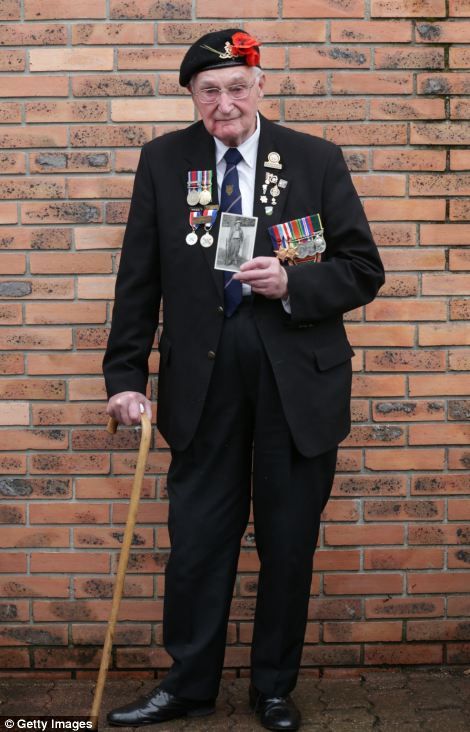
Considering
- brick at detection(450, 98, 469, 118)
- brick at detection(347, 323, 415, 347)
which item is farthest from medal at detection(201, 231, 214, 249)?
brick at detection(450, 98, 469, 118)

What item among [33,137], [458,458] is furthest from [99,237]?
[458,458]

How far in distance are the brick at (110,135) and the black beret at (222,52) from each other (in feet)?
1.94

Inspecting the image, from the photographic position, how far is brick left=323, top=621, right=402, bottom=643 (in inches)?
155

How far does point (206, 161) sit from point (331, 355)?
0.71m

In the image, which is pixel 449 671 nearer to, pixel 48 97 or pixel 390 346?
pixel 390 346

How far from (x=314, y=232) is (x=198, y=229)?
35 cm

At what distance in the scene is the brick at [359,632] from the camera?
3.93 metres

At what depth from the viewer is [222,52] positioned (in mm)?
3158

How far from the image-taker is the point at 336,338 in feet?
11.0

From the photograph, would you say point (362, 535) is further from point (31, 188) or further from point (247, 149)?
point (31, 188)

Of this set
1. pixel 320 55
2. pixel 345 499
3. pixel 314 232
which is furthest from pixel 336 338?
pixel 320 55

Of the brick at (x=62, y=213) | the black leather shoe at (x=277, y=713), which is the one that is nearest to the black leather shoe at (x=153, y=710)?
the black leather shoe at (x=277, y=713)

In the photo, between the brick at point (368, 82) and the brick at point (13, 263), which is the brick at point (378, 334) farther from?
the brick at point (13, 263)

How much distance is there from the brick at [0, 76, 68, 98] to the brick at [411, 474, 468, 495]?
1871 millimetres
